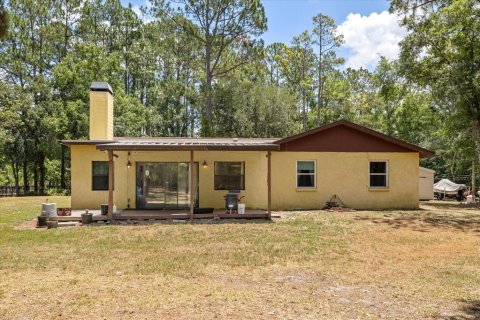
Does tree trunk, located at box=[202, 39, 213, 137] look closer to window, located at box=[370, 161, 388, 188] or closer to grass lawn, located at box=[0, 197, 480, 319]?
window, located at box=[370, 161, 388, 188]

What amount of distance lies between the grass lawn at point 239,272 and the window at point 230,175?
170 inches

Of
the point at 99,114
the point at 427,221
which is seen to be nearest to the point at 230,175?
the point at 99,114

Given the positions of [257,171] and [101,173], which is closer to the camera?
[101,173]

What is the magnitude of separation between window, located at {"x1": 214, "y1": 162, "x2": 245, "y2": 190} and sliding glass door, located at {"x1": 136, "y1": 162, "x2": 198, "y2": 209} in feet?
4.26

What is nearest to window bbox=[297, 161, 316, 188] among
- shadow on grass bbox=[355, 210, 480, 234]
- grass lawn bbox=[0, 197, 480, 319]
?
shadow on grass bbox=[355, 210, 480, 234]

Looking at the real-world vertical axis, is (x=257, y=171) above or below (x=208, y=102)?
Answer: below

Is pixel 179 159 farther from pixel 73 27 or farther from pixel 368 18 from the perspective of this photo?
pixel 73 27

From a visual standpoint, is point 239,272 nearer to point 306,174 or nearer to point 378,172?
point 306,174

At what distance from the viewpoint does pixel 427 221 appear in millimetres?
12289

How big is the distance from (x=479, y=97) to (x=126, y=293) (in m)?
18.0

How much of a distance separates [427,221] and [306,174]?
4.82m

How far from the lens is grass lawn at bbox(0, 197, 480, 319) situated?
4.56 meters

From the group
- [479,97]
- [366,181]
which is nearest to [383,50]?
[479,97]

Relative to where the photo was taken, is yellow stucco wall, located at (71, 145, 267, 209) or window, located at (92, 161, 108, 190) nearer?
yellow stucco wall, located at (71, 145, 267, 209)
